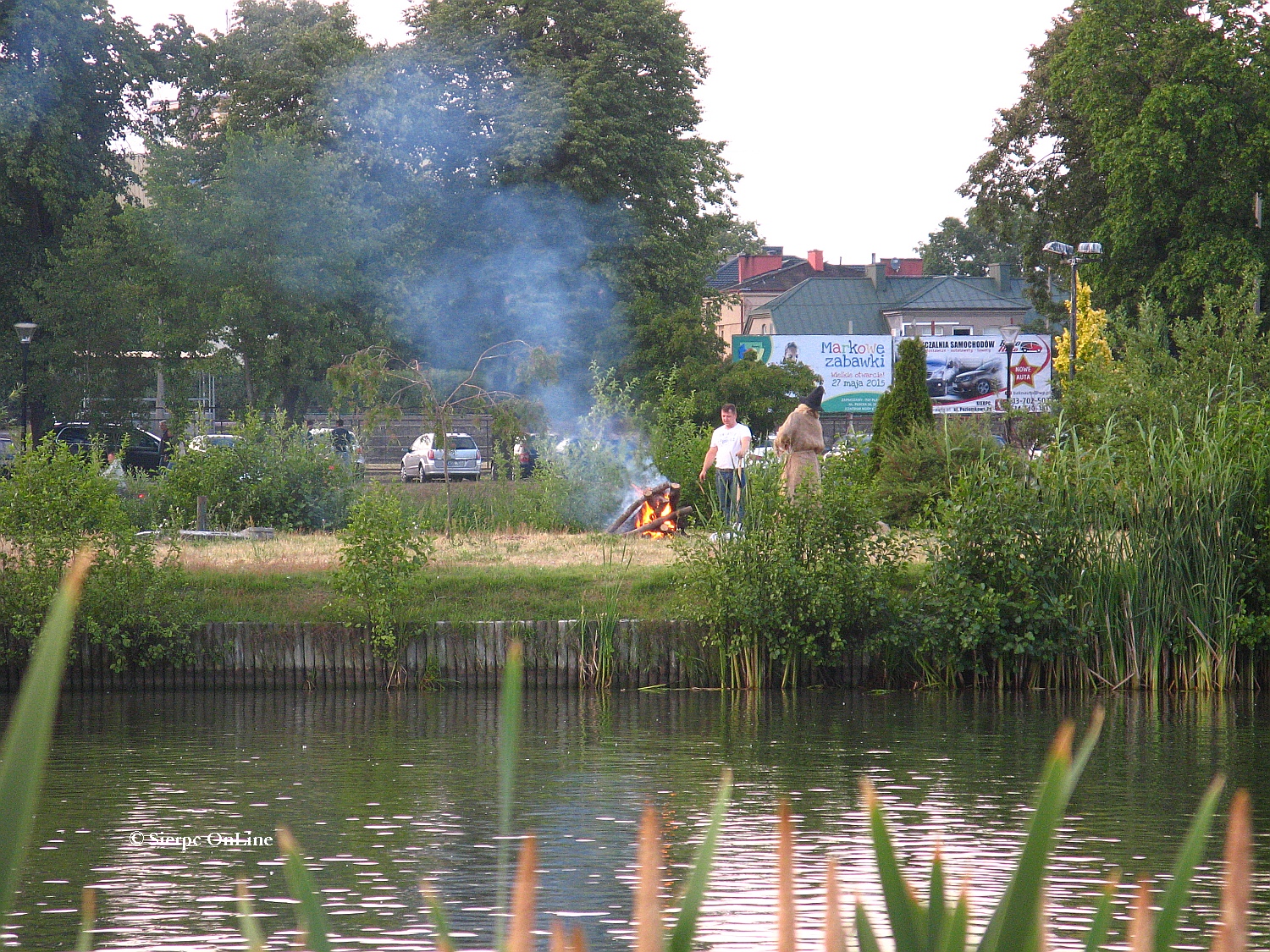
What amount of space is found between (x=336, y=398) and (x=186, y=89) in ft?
95.8

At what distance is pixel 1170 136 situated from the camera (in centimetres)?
3853

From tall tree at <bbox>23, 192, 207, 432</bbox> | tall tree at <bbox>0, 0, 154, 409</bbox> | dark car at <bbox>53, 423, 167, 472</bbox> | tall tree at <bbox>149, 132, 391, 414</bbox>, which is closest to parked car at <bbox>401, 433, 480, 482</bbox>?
tall tree at <bbox>149, 132, 391, 414</bbox>

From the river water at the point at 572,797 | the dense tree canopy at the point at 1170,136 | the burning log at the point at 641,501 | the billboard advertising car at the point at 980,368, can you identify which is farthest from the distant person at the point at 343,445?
the billboard advertising car at the point at 980,368

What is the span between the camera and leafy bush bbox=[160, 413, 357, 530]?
18.4 m

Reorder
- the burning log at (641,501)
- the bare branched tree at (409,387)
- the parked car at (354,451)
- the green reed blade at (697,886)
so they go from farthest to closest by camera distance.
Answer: the parked car at (354,451) < the burning log at (641,501) < the bare branched tree at (409,387) < the green reed blade at (697,886)

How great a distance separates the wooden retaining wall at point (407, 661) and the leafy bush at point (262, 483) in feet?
16.9

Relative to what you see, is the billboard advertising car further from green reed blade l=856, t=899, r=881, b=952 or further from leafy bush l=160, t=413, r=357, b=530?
green reed blade l=856, t=899, r=881, b=952

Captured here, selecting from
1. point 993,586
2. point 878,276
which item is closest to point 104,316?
point 993,586

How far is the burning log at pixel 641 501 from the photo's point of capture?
1825 centimetres

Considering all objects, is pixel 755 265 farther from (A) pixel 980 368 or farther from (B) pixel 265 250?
(B) pixel 265 250

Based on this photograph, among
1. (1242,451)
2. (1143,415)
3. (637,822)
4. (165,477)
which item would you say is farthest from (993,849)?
(165,477)

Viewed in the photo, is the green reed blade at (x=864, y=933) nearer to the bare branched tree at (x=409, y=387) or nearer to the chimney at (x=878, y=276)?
the bare branched tree at (x=409, y=387)

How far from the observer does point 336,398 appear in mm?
16969

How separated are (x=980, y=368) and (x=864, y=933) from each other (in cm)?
5138
